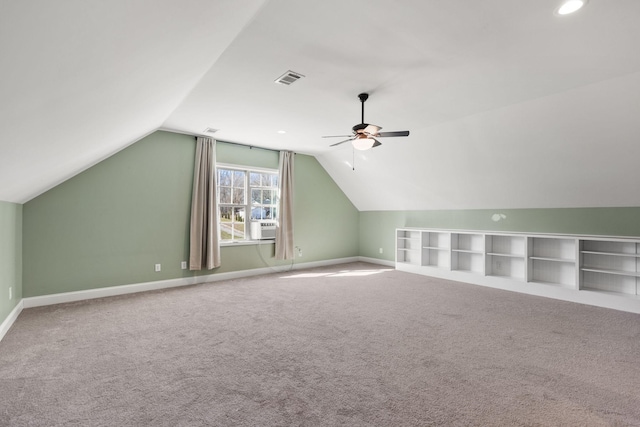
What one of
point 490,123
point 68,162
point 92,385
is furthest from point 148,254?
point 490,123

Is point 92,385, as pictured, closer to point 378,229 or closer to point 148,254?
point 148,254

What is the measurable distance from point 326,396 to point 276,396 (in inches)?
13.8

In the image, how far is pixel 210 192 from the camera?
5312mm

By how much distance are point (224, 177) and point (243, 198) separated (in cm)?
57

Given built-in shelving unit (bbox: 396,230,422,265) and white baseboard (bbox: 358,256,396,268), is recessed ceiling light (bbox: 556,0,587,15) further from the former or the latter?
white baseboard (bbox: 358,256,396,268)

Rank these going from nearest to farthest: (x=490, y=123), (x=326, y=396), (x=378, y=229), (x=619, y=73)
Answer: (x=326, y=396) < (x=619, y=73) < (x=490, y=123) < (x=378, y=229)

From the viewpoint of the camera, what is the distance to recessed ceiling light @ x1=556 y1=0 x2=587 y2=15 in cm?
194

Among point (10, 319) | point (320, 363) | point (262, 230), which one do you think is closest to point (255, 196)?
point (262, 230)

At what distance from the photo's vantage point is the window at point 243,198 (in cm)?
584

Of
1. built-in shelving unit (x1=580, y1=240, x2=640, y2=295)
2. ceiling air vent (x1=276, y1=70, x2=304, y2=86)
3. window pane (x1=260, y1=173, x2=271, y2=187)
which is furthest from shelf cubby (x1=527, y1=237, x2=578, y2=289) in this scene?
window pane (x1=260, y1=173, x2=271, y2=187)

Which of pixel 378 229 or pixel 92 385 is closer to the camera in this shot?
pixel 92 385

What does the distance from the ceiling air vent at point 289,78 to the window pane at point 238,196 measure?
10.6 feet

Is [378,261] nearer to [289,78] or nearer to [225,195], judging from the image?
[225,195]

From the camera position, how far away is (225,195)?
19.2 ft
